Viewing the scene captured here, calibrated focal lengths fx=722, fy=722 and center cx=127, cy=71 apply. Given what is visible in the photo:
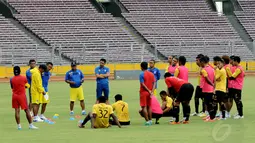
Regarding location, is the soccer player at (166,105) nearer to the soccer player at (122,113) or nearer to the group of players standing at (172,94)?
the group of players standing at (172,94)

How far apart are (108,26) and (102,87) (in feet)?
118

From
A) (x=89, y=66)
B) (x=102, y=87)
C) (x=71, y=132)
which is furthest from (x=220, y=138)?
(x=89, y=66)

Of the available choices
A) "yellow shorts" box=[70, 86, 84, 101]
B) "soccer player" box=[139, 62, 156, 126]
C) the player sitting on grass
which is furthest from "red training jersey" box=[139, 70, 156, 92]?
"yellow shorts" box=[70, 86, 84, 101]

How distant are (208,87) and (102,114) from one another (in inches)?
142

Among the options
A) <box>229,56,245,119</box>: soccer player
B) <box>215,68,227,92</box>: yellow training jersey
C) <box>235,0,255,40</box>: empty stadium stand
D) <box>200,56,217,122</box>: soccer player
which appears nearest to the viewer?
<box>200,56,217,122</box>: soccer player

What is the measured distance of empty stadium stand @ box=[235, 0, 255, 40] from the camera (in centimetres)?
6419

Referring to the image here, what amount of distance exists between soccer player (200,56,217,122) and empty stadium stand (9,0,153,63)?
104ft

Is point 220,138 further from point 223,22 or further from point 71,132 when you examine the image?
point 223,22

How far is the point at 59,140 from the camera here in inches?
639

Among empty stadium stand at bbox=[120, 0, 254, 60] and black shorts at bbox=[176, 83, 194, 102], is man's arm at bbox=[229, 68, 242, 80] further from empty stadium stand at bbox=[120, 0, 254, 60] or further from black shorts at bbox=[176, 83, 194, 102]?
empty stadium stand at bbox=[120, 0, 254, 60]

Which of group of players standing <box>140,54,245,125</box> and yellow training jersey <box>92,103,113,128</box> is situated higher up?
group of players standing <box>140,54,245,125</box>

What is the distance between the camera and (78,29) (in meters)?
59.3

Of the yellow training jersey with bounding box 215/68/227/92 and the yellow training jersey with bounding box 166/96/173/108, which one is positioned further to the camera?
the yellow training jersey with bounding box 166/96/173/108

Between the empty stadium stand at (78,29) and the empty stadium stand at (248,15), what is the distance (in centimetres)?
1130
